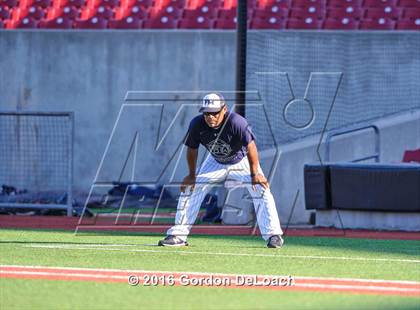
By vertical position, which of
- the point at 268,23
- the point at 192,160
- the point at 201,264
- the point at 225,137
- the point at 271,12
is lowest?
the point at 201,264

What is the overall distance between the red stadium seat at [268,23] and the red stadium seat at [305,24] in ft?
0.55

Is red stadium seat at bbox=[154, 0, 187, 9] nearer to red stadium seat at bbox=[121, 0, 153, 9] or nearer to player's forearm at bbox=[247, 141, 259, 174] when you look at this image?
red stadium seat at bbox=[121, 0, 153, 9]

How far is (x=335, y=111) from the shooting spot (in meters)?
19.8

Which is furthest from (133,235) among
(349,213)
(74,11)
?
(74,11)

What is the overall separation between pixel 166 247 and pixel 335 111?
9.58 meters

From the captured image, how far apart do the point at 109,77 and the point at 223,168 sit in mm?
11246

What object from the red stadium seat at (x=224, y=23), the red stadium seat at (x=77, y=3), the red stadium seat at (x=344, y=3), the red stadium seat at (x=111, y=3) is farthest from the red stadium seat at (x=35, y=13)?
the red stadium seat at (x=344, y=3)

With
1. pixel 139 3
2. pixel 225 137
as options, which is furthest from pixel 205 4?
pixel 225 137

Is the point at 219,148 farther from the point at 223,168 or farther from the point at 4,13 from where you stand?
the point at 4,13

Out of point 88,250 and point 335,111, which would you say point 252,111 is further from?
point 88,250

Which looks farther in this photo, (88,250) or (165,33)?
(165,33)

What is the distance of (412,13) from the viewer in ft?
68.8

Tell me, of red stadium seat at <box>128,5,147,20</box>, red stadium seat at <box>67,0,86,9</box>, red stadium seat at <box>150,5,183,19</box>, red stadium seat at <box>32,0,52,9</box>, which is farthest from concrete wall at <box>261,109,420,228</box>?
red stadium seat at <box>32,0,52,9</box>

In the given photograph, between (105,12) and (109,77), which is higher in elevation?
(105,12)
